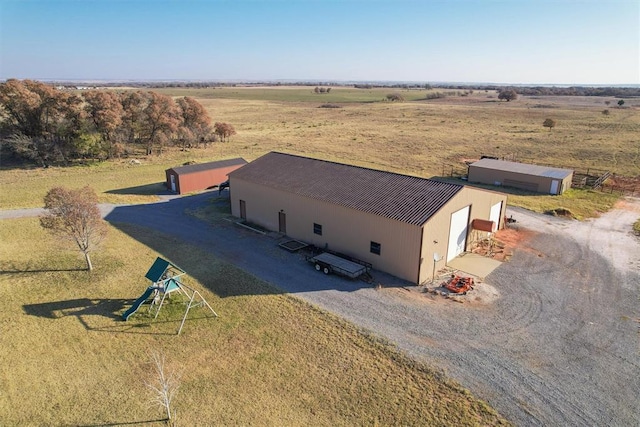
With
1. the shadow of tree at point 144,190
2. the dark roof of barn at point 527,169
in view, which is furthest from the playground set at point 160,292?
the dark roof of barn at point 527,169

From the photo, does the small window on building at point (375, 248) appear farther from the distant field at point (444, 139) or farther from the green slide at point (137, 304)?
the distant field at point (444, 139)

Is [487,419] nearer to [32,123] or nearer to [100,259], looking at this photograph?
[100,259]

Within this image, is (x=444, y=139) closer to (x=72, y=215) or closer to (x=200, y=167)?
(x=200, y=167)

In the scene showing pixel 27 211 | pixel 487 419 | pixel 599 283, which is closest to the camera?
pixel 487 419

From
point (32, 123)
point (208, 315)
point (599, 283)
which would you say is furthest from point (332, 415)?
point (32, 123)

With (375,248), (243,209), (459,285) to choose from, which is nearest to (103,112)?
(243,209)
